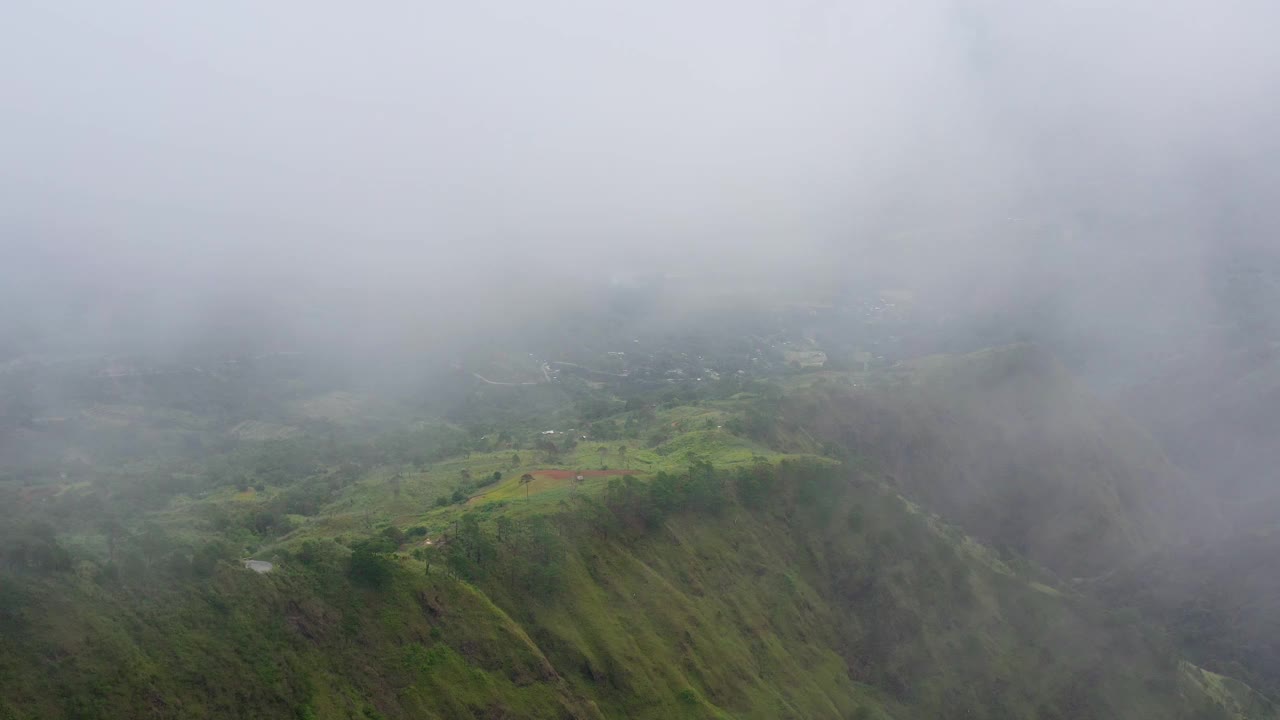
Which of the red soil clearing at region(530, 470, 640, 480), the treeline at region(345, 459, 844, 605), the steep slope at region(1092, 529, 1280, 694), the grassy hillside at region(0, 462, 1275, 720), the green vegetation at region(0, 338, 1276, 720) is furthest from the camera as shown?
the steep slope at region(1092, 529, 1280, 694)

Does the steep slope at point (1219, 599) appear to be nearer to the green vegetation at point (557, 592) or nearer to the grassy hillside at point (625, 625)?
the green vegetation at point (557, 592)

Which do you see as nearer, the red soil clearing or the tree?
the tree

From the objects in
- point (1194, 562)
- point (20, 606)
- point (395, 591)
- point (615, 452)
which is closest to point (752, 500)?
point (615, 452)

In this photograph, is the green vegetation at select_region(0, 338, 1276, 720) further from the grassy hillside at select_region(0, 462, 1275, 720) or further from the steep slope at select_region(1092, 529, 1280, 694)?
the steep slope at select_region(1092, 529, 1280, 694)

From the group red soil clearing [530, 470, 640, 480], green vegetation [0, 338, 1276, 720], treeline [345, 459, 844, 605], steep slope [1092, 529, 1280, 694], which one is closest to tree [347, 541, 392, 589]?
treeline [345, 459, 844, 605]

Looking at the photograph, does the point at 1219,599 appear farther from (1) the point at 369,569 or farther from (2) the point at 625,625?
(1) the point at 369,569

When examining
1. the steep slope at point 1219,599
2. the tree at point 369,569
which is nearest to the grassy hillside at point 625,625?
the tree at point 369,569

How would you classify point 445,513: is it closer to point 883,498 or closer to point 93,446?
point 883,498

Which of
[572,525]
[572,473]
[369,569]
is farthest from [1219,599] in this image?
[369,569]
